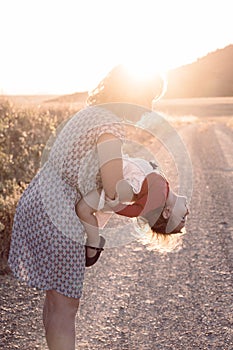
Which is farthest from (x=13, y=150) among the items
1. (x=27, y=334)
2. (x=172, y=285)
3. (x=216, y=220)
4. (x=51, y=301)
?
(x=51, y=301)

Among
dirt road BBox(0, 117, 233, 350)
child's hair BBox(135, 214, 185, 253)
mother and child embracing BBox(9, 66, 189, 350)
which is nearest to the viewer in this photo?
mother and child embracing BBox(9, 66, 189, 350)

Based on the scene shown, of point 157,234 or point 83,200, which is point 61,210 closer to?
point 83,200

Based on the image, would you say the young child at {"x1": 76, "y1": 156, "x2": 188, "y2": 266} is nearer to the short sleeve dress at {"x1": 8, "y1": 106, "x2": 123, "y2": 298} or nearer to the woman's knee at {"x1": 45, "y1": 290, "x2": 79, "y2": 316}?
the short sleeve dress at {"x1": 8, "y1": 106, "x2": 123, "y2": 298}

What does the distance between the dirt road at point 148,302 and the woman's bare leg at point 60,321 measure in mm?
831

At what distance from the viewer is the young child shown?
118 inches

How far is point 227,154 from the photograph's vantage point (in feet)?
60.2

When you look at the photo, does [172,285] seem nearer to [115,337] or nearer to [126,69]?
[115,337]

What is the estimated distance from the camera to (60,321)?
3223mm

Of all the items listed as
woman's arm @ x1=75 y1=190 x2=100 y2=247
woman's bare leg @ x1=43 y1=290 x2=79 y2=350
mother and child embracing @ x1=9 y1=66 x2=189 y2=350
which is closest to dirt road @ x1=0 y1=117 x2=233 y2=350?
woman's bare leg @ x1=43 y1=290 x2=79 y2=350

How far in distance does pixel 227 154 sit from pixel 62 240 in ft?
51.4

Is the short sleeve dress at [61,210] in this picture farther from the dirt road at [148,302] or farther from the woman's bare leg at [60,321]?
the dirt road at [148,302]

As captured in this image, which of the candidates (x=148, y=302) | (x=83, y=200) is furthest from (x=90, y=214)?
(x=148, y=302)

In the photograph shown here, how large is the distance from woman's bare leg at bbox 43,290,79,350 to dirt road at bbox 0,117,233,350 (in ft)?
2.73

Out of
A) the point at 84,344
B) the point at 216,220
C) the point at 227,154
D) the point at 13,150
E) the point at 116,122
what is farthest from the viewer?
the point at 227,154
